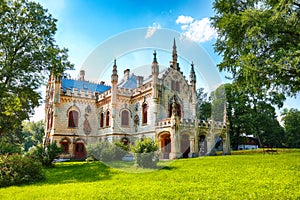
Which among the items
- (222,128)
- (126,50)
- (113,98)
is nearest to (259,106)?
(222,128)

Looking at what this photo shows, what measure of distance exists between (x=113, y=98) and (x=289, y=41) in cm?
1920

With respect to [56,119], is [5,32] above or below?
above

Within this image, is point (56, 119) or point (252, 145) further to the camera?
point (252, 145)

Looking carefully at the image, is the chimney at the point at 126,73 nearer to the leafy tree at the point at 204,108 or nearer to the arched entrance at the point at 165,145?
the leafy tree at the point at 204,108

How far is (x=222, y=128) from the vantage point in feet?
90.3

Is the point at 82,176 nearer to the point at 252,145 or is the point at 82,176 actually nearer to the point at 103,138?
the point at 103,138

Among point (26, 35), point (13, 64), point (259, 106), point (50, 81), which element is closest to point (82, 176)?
point (13, 64)

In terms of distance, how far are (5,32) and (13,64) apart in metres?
2.77

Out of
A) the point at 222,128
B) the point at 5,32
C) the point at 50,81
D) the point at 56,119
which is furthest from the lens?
the point at 50,81

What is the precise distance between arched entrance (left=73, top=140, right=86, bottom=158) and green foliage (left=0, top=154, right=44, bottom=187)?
48.8 feet

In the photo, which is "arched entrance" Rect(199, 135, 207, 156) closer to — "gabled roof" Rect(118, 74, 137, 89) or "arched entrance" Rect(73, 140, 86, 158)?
"gabled roof" Rect(118, 74, 137, 89)

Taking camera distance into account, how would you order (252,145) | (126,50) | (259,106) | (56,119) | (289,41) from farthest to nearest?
(252,145) < (259,106) < (56,119) < (289,41) < (126,50)

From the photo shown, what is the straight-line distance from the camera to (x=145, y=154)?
16.0 m

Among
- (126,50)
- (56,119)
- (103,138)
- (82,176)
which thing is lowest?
(82,176)
